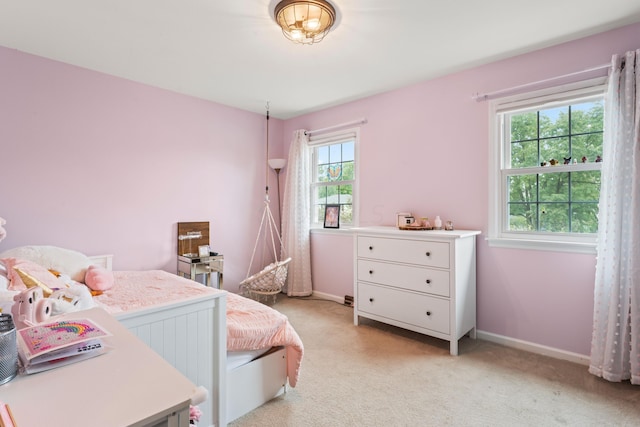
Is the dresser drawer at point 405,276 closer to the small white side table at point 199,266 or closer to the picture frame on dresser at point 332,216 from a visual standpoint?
the picture frame on dresser at point 332,216

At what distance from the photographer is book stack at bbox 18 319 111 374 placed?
802 mm

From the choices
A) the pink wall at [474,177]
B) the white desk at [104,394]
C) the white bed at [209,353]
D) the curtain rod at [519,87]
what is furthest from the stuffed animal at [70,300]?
the curtain rod at [519,87]

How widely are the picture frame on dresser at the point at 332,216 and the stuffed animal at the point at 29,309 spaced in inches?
126

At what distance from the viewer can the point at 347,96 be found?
3662mm

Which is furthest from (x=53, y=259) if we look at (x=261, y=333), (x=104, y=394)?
(x=104, y=394)

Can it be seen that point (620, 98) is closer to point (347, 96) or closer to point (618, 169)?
point (618, 169)

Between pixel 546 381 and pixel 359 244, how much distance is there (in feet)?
5.65

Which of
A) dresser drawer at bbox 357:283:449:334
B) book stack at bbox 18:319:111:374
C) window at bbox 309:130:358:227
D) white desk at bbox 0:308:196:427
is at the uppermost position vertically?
window at bbox 309:130:358:227

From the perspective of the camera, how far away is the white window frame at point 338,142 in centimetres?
383

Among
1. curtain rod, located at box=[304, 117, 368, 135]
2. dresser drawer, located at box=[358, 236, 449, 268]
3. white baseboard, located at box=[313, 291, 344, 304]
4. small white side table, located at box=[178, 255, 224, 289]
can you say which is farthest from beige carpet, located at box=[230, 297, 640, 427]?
curtain rod, located at box=[304, 117, 368, 135]

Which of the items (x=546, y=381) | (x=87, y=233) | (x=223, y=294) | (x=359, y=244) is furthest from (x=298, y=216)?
(x=546, y=381)

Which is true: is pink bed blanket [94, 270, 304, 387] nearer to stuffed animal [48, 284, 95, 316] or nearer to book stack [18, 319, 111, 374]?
stuffed animal [48, 284, 95, 316]

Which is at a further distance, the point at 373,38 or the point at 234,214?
the point at 234,214

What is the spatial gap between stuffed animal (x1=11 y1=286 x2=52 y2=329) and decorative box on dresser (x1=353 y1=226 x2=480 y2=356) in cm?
241
